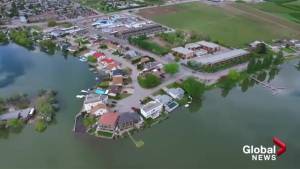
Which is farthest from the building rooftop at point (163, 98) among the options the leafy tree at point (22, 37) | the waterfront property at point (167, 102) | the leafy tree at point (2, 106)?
the leafy tree at point (22, 37)

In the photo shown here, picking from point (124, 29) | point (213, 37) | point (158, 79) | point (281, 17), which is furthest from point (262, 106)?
point (281, 17)

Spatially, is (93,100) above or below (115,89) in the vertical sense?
above

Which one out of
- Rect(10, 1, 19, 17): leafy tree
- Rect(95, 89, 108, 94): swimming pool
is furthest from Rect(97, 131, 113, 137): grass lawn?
Rect(10, 1, 19, 17): leafy tree

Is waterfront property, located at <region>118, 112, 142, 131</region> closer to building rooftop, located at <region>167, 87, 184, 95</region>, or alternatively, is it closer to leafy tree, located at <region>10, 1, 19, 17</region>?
building rooftop, located at <region>167, 87, 184, 95</region>

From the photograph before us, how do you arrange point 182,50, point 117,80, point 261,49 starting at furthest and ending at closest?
point 261,49, point 182,50, point 117,80

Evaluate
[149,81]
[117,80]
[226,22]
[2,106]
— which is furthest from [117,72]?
[226,22]

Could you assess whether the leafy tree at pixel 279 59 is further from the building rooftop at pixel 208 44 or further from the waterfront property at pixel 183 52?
A: the waterfront property at pixel 183 52

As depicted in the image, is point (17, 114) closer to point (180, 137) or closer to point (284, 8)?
point (180, 137)
